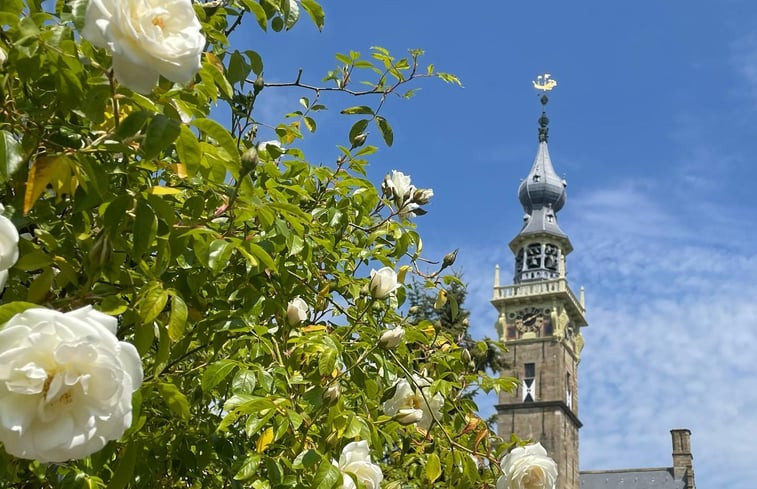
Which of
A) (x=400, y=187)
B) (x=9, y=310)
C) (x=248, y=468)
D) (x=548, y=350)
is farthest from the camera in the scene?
(x=548, y=350)

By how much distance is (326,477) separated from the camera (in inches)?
64.4

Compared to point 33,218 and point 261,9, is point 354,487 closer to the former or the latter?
point 33,218

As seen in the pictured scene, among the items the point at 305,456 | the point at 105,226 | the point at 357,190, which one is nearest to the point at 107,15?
the point at 105,226

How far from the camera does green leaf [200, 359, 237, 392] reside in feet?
5.54

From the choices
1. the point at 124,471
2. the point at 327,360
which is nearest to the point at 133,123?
the point at 124,471

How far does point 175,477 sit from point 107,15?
147 centimetres

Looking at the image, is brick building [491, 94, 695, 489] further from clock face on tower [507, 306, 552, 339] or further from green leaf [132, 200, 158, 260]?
green leaf [132, 200, 158, 260]

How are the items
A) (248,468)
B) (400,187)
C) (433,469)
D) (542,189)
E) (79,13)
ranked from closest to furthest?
(79,13), (248,468), (433,469), (400,187), (542,189)

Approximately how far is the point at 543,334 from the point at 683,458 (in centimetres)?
985

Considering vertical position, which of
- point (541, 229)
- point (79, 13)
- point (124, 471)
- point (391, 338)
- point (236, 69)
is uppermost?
point (541, 229)

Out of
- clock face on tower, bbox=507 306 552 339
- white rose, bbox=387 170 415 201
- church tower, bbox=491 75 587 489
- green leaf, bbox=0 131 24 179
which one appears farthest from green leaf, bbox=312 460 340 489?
clock face on tower, bbox=507 306 552 339

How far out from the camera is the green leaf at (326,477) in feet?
5.34

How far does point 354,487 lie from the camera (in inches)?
69.6

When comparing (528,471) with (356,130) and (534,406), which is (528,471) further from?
(534,406)
